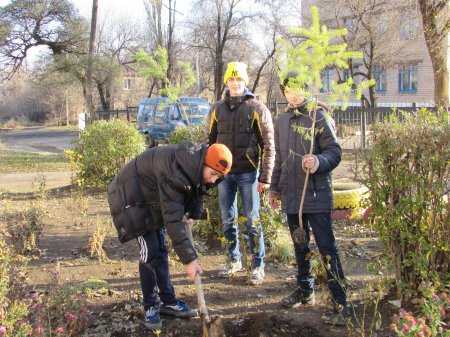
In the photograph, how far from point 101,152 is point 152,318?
6.56 metres

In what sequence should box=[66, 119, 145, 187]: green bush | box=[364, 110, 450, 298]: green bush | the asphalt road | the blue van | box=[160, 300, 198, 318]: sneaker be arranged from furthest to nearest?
the asphalt road, the blue van, box=[66, 119, 145, 187]: green bush, box=[160, 300, 198, 318]: sneaker, box=[364, 110, 450, 298]: green bush

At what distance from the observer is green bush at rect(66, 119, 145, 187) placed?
32.2ft

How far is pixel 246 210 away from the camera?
4387 millimetres

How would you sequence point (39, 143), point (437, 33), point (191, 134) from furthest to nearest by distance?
1. point (39, 143)
2. point (437, 33)
3. point (191, 134)

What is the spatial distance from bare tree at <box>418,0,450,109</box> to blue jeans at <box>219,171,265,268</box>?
32.3 feet

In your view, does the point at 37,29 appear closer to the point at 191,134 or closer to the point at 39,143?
the point at 39,143

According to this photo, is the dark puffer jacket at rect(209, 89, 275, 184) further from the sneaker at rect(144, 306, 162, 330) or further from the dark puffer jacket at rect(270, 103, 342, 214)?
the sneaker at rect(144, 306, 162, 330)

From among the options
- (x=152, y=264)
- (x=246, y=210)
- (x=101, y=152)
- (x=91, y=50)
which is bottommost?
(x=152, y=264)

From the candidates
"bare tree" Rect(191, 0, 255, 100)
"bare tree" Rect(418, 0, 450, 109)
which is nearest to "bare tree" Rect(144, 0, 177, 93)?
"bare tree" Rect(191, 0, 255, 100)

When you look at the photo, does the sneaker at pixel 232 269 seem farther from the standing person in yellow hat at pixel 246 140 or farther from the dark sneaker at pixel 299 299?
the dark sneaker at pixel 299 299

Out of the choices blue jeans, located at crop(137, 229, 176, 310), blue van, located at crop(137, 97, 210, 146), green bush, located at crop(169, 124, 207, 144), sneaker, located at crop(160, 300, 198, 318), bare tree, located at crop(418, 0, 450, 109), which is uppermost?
bare tree, located at crop(418, 0, 450, 109)

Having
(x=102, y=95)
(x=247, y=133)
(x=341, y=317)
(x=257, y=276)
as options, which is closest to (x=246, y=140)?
(x=247, y=133)

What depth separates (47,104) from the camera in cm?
5631

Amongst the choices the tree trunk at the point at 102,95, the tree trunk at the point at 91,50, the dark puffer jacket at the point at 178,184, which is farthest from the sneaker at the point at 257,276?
the tree trunk at the point at 102,95
